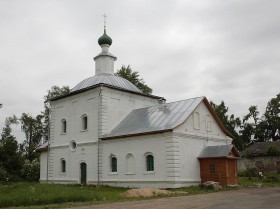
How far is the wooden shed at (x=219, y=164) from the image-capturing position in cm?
2247

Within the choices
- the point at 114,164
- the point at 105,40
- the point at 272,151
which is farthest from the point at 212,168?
the point at 272,151

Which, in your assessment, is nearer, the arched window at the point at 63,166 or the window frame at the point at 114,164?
the window frame at the point at 114,164

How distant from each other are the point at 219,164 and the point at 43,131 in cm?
3225

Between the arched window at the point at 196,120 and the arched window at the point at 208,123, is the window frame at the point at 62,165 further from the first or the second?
the arched window at the point at 208,123

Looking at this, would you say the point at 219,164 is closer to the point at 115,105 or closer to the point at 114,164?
the point at 114,164

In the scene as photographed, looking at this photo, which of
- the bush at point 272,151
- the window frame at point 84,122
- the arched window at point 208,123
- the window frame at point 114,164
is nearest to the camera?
the window frame at point 114,164

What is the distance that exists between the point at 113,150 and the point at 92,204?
1125cm

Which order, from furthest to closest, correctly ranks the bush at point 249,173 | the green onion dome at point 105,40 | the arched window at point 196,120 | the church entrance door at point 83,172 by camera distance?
the bush at point 249,173 < the green onion dome at point 105,40 < the church entrance door at point 83,172 < the arched window at point 196,120

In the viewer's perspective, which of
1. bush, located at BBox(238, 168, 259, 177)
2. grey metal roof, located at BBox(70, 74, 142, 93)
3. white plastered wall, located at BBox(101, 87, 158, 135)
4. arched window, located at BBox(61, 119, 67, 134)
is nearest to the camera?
white plastered wall, located at BBox(101, 87, 158, 135)

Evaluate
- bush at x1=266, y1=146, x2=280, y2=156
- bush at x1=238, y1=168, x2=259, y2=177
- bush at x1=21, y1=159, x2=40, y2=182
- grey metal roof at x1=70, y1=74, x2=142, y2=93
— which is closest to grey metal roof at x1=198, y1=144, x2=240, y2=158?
grey metal roof at x1=70, y1=74, x2=142, y2=93

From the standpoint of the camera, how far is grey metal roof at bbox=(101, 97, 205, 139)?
23055 mm

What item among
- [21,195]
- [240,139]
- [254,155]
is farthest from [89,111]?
[240,139]

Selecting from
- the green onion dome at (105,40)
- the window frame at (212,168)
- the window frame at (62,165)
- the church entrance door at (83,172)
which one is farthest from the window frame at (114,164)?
the green onion dome at (105,40)

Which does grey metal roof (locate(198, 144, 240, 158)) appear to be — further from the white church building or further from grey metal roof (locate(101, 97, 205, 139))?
grey metal roof (locate(101, 97, 205, 139))
